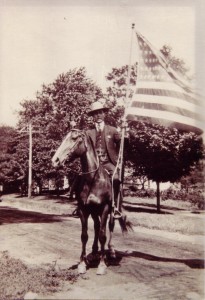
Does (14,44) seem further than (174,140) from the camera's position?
No

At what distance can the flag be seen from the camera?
6598 millimetres

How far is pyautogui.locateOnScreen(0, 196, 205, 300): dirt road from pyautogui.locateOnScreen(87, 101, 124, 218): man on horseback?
3.59 feet

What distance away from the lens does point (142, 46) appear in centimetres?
724

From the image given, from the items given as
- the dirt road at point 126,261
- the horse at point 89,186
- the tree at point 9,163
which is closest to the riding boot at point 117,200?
the horse at point 89,186

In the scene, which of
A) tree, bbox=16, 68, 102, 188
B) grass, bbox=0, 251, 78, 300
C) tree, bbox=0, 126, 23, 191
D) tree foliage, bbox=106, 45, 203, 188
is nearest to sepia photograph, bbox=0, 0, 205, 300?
grass, bbox=0, 251, 78, 300

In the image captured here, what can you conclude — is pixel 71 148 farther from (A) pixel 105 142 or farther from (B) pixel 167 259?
(B) pixel 167 259

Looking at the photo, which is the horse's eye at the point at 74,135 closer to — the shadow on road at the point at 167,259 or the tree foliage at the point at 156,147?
the shadow on road at the point at 167,259

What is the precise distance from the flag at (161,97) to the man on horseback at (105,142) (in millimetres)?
639

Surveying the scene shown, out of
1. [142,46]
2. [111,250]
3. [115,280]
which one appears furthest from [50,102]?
[115,280]

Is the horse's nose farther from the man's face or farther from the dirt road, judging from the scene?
the dirt road

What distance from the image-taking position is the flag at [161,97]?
6598 millimetres

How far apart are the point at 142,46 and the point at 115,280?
407cm

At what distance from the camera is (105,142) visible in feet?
22.4

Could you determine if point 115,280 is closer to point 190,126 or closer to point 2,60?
point 190,126
